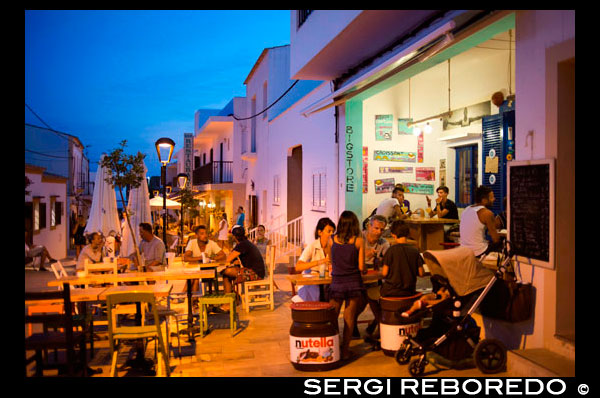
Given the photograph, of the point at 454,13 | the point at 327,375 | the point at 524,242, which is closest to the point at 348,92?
the point at 454,13

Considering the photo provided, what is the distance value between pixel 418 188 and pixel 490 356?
7.44 m

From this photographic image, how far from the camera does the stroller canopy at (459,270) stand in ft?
18.7

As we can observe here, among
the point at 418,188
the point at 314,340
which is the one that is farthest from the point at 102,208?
the point at 314,340

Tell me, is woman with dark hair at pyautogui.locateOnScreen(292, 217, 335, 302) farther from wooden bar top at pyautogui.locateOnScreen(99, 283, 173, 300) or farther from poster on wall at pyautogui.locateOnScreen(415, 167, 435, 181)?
poster on wall at pyautogui.locateOnScreen(415, 167, 435, 181)

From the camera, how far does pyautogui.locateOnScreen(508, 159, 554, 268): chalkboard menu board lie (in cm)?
536

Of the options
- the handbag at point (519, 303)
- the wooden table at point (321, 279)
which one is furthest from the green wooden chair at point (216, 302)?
the handbag at point (519, 303)

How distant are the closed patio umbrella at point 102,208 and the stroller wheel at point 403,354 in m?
10.2

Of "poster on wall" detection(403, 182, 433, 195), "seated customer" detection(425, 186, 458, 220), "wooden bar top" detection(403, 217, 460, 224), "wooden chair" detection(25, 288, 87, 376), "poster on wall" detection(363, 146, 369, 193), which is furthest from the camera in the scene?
"poster on wall" detection(403, 182, 433, 195)

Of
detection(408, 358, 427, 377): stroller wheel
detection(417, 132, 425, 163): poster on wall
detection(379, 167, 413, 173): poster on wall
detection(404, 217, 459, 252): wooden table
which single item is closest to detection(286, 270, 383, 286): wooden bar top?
detection(408, 358, 427, 377): stroller wheel

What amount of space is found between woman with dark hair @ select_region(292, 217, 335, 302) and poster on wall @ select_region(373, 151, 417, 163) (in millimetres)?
4841

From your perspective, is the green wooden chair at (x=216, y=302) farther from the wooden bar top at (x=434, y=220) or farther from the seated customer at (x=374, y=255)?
the wooden bar top at (x=434, y=220)

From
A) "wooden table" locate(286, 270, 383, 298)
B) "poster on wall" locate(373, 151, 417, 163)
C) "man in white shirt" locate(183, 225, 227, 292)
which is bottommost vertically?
"wooden table" locate(286, 270, 383, 298)

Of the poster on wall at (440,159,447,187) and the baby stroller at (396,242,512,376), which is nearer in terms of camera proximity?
the baby stroller at (396,242,512,376)

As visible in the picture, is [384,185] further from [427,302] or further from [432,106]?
[427,302]
